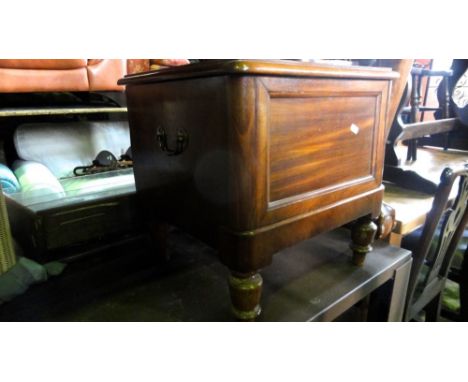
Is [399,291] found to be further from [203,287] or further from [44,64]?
[44,64]

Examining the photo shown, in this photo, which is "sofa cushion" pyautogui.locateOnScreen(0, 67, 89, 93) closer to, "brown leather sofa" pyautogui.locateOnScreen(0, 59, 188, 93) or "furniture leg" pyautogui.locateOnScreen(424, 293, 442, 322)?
"brown leather sofa" pyautogui.locateOnScreen(0, 59, 188, 93)

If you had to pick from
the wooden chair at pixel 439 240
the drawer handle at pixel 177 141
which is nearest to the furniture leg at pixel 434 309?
the wooden chair at pixel 439 240

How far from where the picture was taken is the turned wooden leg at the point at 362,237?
0.75m

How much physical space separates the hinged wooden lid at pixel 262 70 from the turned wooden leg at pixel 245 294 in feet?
1.00

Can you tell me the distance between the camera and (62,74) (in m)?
0.94

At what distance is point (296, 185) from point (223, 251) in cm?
16

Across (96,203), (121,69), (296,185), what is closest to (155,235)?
(96,203)

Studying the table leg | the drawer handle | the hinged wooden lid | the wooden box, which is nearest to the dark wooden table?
the table leg

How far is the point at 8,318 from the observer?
643 millimetres

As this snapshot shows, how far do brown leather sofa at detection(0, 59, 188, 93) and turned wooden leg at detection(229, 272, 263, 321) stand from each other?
0.75 meters

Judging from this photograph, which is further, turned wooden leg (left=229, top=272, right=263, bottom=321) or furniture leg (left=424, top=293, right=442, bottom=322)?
furniture leg (left=424, top=293, right=442, bottom=322)

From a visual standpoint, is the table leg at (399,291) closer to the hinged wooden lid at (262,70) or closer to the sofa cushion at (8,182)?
the hinged wooden lid at (262,70)

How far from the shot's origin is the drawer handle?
569 mm
